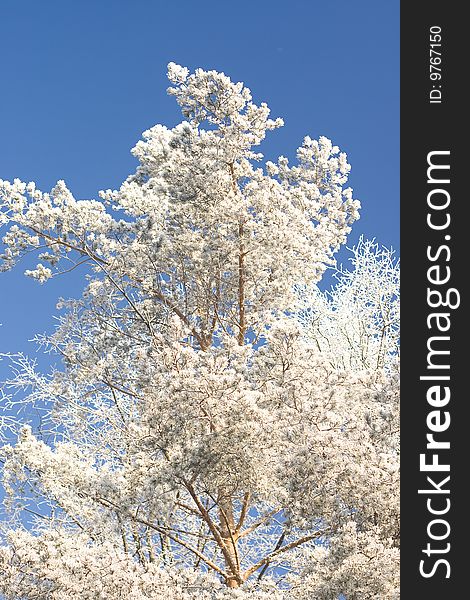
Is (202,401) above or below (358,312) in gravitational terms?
below

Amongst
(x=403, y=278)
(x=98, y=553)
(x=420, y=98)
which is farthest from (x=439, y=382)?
(x=98, y=553)

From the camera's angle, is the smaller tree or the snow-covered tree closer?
the snow-covered tree

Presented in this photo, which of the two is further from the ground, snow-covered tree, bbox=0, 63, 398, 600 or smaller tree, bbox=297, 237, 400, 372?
smaller tree, bbox=297, 237, 400, 372

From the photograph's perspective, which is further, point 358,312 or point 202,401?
point 358,312

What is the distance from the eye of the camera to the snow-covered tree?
6633 millimetres

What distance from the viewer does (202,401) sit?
6582 millimetres

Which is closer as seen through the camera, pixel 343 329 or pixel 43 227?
pixel 43 227

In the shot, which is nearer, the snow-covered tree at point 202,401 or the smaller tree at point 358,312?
the snow-covered tree at point 202,401

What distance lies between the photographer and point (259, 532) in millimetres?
10438

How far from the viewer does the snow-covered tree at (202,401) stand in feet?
21.8

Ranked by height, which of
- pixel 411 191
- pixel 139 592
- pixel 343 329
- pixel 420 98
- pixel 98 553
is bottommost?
pixel 139 592

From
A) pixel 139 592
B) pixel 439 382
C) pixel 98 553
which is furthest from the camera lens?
pixel 98 553

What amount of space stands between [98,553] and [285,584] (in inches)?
83.8

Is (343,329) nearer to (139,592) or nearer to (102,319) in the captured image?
(102,319)
